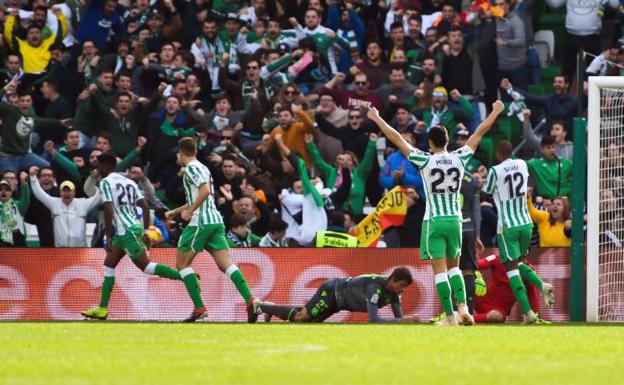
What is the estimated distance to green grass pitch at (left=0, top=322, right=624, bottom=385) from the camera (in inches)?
316

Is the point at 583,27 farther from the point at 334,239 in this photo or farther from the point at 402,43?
the point at 334,239

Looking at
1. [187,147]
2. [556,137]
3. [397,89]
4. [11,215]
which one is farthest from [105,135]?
[556,137]

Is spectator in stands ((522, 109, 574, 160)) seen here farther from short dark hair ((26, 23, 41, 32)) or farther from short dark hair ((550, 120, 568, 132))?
short dark hair ((26, 23, 41, 32))

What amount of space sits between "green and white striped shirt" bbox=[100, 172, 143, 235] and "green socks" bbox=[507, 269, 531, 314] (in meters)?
4.27

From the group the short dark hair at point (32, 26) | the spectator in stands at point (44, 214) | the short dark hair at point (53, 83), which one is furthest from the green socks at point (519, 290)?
the short dark hair at point (32, 26)

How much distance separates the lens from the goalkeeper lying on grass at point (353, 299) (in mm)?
15359

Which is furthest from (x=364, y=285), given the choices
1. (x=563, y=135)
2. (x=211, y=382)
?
(x=211, y=382)

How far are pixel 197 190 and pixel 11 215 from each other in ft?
13.8

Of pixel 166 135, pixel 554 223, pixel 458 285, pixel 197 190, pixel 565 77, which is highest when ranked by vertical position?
pixel 565 77

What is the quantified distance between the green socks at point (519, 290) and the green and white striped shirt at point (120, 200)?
427 cm

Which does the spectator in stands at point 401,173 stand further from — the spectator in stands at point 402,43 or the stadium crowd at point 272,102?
the spectator in stands at point 402,43

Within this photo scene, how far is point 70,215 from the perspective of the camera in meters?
18.8

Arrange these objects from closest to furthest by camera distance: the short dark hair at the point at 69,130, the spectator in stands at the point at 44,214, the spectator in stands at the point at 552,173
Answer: the spectator in stands at the point at 552,173 → the spectator in stands at the point at 44,214 → the short dark hair at the point at 69,130

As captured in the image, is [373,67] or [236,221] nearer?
[236,221]
